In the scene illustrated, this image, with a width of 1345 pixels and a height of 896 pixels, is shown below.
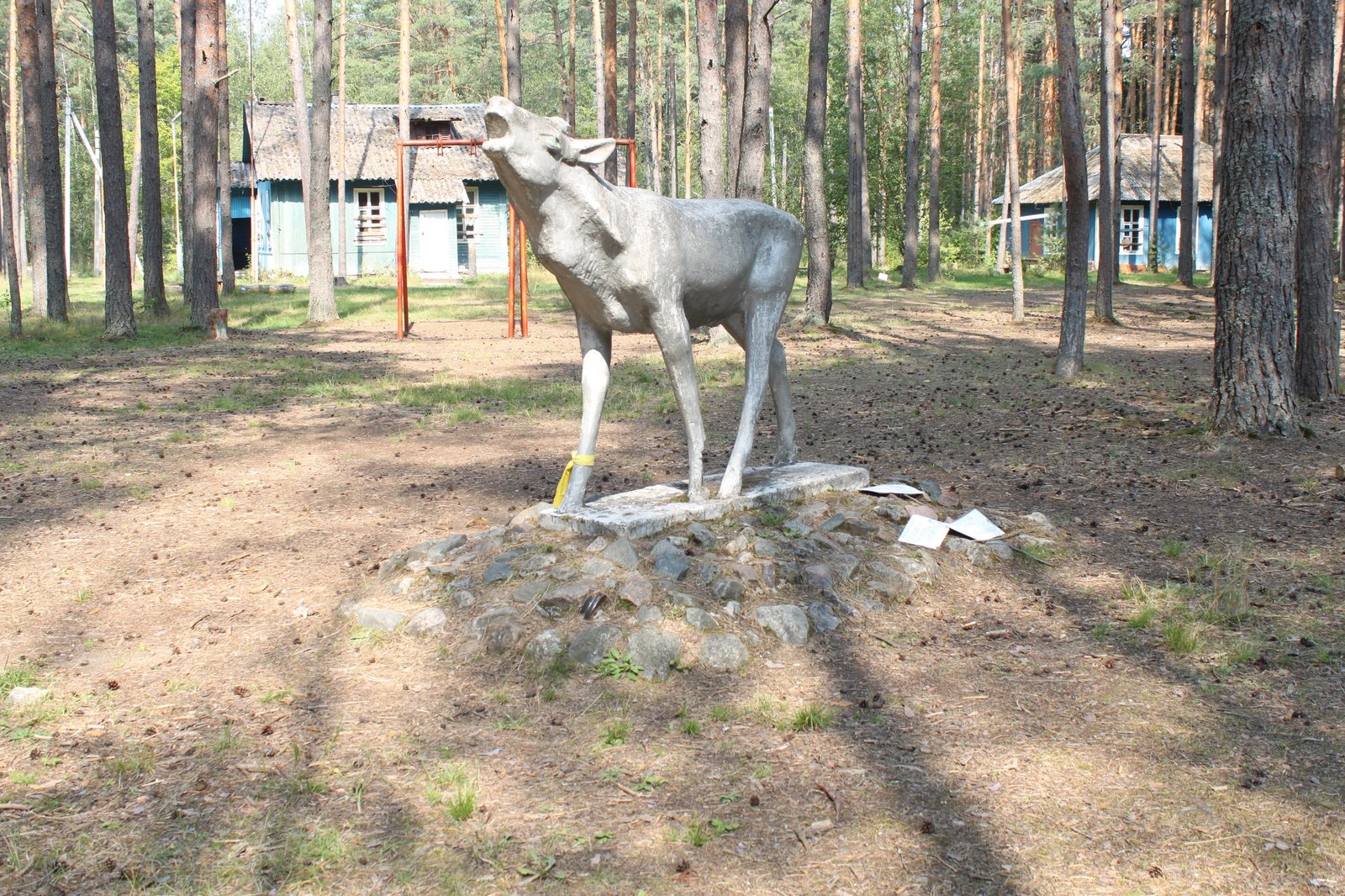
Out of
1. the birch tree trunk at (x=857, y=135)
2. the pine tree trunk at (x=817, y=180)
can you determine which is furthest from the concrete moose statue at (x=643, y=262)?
the birch tree trunk at (x=857, y=135)

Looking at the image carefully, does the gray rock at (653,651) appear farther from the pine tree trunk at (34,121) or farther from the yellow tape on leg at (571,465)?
the pine tree trunk at (34,121)

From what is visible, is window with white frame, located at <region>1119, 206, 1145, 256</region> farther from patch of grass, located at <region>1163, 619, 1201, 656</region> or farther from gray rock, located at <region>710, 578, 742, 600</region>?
gray rock, located at <region>710, 578, 742, 600</region>

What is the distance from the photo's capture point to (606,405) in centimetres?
1213

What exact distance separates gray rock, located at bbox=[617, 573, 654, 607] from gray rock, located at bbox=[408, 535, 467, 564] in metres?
1.17

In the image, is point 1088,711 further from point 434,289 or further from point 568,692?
point 434,289

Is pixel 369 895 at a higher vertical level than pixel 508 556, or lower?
lower

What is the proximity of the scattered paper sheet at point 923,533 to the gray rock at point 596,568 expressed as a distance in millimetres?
1805

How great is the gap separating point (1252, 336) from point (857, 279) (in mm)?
21389

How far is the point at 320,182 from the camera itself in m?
21.0

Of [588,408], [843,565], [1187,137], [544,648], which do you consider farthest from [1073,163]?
[1187,137]

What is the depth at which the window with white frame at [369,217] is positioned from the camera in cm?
3731

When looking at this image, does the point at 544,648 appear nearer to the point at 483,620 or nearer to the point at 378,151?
the point at 483,620

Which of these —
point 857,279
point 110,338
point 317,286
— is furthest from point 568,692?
point 857,279

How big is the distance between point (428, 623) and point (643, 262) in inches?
83.2
